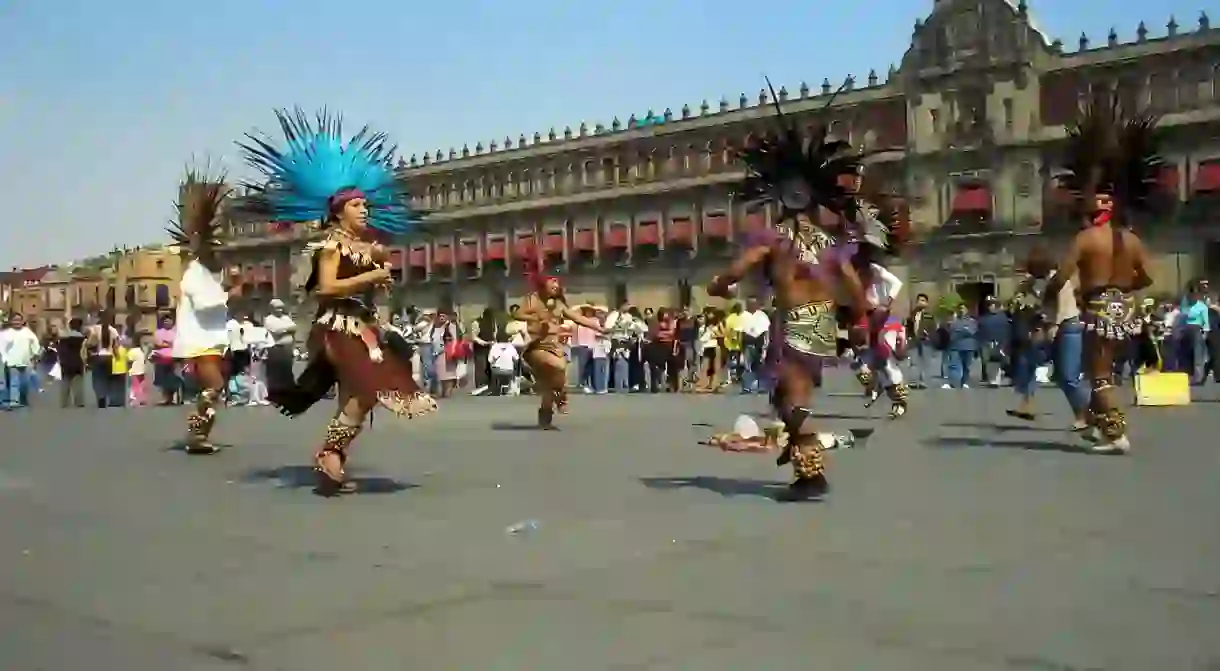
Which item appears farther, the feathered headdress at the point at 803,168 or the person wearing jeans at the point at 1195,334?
the person wearing jeans at the point at 1195,334

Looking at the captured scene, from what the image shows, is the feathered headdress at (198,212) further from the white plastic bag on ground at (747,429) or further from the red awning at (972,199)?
the red awning at (972,199)

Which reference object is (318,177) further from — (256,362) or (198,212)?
(256,362)

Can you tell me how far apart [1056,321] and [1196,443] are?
137cm

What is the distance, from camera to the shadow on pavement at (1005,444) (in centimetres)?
1001

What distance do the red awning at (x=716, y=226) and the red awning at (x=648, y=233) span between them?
3242 mm

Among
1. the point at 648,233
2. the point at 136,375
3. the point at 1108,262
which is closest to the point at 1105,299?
the point at 1108,262

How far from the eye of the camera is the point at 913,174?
60250mm

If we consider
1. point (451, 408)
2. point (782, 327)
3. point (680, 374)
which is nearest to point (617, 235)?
point (680, 374)

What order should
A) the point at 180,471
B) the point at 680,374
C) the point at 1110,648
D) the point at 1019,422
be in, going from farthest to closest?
the point at 680,374 < the point at 1019,422 < the point at 180,471 < the point at 1110,648

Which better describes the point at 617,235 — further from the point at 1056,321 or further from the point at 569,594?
the point at 569,594

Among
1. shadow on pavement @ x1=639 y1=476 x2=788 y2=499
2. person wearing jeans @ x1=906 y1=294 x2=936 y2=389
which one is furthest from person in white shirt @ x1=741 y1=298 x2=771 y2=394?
shadow on pavement @ x1=639 y1=476 x2=788 y2=499

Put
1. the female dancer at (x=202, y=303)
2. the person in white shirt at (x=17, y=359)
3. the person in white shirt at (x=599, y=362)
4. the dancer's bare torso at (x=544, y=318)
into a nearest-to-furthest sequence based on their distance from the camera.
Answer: the female dancer at (x=202, y=303) < the dancer's bare torso at (x=544, y=318) < the person in white shirt at (x=17, y=359) < the person in white shirt at (x=599, y=362)

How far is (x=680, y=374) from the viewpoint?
81.9 ft

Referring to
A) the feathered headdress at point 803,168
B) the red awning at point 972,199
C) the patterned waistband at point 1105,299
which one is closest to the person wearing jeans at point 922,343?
the patterned waistband at point 1105,299
